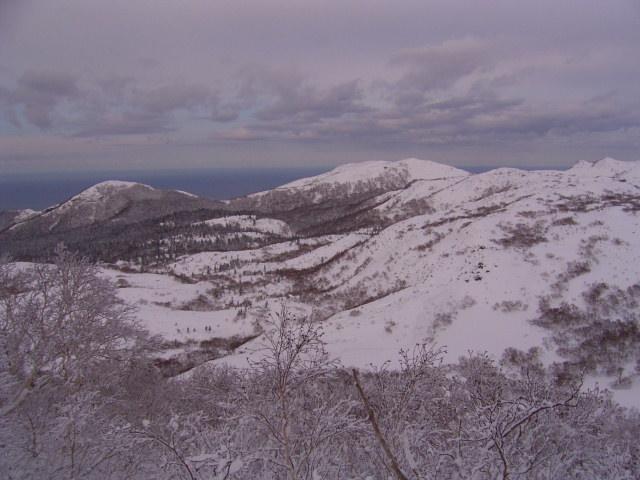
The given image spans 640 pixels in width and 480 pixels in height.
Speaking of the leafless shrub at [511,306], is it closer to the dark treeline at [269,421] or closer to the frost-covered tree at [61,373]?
the dark treeline at [269,421]

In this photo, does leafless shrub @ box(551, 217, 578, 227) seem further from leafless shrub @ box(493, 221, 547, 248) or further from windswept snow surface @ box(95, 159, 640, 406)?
leafless shrub @ box(493, 221, 547, 248)

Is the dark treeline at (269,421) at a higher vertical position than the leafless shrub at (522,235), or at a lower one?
higher

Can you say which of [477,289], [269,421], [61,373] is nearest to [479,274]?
[477,289]

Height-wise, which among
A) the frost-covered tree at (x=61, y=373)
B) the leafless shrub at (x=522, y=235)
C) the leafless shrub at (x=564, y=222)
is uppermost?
the frost-covered tree at (x=61, y=373)

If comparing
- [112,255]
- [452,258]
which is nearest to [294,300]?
[452,258]

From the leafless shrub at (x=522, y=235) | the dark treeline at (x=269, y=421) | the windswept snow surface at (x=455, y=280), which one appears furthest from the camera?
the leafless shrub at (x=522, y=235)

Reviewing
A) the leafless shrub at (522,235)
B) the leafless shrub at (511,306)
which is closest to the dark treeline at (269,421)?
the leafless shrub at (511,306)

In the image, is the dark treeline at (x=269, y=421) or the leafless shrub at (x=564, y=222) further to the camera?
the leafless shrub at (x=564, y=222)

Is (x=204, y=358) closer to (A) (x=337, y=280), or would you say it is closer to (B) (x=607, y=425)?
(A) (x=337, y=280)

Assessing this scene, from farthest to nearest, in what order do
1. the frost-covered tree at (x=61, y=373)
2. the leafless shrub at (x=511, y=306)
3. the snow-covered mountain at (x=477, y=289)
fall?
the leafless shrub at (x=511, y=306) < the snow-covered mountain at (x=477, y=289) < the frost-covered tree at (x=61, y=373)

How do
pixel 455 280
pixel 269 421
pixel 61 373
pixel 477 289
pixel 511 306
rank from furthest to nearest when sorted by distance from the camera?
pixel 455 280
pixel 477 289
pixel 511 306
pixel 61 373
pixel 269 421

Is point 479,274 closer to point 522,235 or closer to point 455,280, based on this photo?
point 455,280
